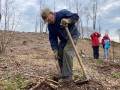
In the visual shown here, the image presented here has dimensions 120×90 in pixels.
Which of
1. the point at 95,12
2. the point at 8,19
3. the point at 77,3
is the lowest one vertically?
the point at 8,19

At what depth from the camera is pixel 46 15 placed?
8.82ft

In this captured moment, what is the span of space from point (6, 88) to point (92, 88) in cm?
179

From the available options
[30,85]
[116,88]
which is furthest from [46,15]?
[116,88]

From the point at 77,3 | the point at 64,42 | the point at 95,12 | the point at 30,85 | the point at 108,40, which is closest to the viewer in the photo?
the point at 30,85

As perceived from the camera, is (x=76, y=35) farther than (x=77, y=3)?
No

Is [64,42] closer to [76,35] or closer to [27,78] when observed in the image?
[76,35]

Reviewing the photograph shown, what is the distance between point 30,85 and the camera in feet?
8.76

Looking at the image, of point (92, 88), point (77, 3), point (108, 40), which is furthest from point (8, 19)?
point (77, 3)

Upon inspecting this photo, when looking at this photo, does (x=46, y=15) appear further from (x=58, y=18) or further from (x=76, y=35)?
(x=76, y=35)

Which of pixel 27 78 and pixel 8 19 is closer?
pixel 27 78

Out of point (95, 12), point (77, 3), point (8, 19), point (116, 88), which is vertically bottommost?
point (116, 88)

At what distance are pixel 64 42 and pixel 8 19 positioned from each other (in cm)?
315

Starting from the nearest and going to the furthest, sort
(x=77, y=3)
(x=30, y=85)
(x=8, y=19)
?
1. (x=30, y=85)
2. (x=8, y=19)
3. (x=77, y=3)

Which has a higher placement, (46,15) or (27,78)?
(46,15)
